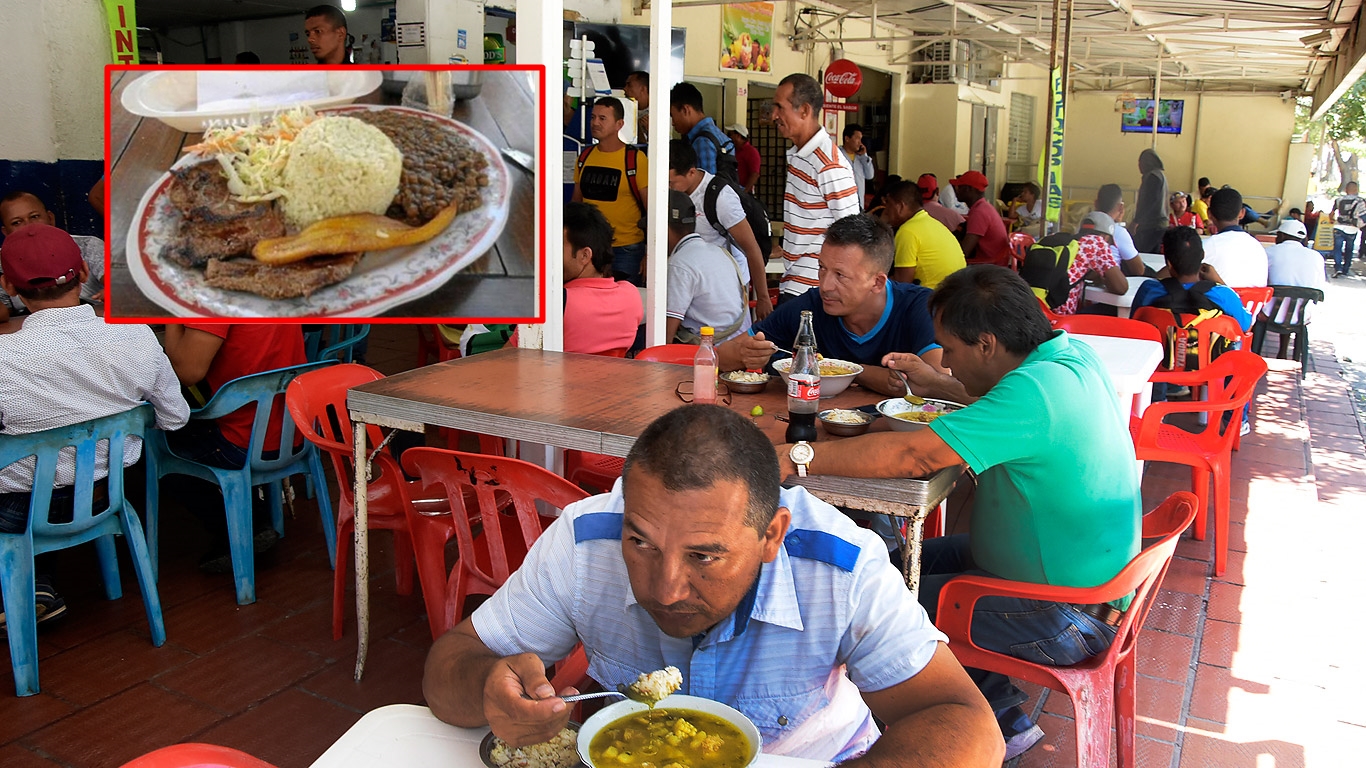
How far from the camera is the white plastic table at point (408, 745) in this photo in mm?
1406

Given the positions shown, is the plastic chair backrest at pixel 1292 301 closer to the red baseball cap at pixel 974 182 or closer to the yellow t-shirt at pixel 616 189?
the red baseball cap at pixel 974 182

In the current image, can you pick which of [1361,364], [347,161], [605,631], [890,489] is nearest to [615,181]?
[347,161]

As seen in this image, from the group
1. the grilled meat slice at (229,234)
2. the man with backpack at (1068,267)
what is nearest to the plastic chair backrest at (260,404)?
the grilled meat slice at (229,234)

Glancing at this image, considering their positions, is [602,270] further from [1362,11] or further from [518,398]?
[1362,11]

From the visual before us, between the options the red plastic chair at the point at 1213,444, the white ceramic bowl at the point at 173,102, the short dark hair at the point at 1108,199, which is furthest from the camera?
the short dark hair at the point at 1108,199

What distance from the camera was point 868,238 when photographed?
11.1 ft

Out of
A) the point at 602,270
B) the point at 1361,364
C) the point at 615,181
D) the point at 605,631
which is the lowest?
the point at 1361,364

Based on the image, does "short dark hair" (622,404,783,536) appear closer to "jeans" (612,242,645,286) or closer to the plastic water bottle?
the plastic water bottle

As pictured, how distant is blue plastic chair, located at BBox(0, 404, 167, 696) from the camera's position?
310cm

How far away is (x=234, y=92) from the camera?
10.5ft

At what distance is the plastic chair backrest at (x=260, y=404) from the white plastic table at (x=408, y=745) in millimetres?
2510

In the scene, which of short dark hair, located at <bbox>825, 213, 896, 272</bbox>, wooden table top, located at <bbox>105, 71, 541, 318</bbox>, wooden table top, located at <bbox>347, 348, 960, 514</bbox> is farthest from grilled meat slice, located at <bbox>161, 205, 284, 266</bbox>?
short dark hair, located at <bbox>825, 213, 896, 272</bbox>

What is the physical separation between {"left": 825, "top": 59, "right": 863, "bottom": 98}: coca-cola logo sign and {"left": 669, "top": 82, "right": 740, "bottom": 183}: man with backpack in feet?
16.6

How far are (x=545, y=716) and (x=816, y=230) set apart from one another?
400 cm
